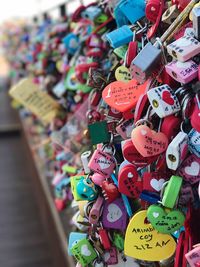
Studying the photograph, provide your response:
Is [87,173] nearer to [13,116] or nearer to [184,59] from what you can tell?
[184,59]

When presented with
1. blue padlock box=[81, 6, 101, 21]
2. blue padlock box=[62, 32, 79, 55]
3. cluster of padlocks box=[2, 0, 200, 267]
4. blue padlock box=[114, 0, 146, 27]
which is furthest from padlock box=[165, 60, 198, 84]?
blue padlock box=[62, 32, 79, 55]

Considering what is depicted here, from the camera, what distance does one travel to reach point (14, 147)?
4.89 m

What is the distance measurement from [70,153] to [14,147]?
11.4 feet

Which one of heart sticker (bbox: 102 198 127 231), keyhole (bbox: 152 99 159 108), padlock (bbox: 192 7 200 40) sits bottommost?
heart sticker (bbox: 102 198 127 231)

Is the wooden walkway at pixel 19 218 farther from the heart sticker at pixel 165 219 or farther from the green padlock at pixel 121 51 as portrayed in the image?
the heart sticker at pixel 165 219

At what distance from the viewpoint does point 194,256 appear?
2.31ft

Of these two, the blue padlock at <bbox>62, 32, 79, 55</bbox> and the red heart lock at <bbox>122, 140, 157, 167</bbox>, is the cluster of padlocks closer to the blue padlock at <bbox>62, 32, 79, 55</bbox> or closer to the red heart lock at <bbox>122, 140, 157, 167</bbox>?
the red heart lock at <bbox>122, 140, 157, 167</bbox>

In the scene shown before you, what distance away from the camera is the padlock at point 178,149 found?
0.71 metres

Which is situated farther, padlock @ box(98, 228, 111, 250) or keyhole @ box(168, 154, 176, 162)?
padlock @ box(98, 228, 111, 250)

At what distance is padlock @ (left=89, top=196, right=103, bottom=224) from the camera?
900 millimetres

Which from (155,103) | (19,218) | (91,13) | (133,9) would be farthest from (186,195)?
(19,218)

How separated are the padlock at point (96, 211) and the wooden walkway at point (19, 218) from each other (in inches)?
64.6

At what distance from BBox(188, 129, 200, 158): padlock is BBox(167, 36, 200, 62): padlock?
0.09m

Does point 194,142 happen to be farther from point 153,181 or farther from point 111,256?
point 111,256
